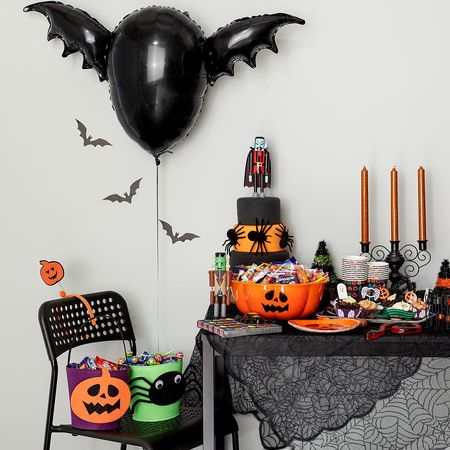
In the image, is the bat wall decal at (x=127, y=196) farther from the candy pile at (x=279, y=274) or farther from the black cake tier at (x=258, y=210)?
the candy pile at (x=279, y=274)

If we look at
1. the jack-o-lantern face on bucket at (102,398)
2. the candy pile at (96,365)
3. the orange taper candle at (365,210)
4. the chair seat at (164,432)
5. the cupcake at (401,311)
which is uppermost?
the orange taper candle at (365,210)

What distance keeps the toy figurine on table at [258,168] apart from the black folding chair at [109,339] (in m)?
0.52

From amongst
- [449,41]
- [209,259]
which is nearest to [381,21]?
[449,41]

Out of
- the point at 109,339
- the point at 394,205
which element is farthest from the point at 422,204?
the point at 109,339

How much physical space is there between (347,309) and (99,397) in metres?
0.66

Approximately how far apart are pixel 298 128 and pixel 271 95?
0.42 feet

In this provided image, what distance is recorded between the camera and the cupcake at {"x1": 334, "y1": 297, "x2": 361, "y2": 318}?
1782 mm

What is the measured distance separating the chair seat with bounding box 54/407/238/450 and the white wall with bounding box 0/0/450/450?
33 centimetres

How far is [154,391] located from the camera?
190 centimetres

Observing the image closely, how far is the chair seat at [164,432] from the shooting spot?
178 centimetres

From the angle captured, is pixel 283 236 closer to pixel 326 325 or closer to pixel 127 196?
pixel 326 325

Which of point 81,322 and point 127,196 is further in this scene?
point 127,196
